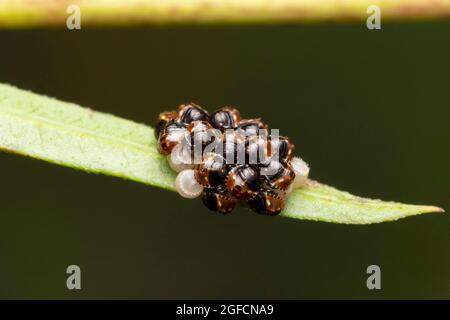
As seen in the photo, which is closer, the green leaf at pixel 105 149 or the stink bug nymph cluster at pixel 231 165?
the green leaf at pixel 105 149

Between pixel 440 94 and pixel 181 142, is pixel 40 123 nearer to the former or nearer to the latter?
pixel 181 142

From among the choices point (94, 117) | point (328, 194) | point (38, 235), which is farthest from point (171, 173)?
point (38, 235)

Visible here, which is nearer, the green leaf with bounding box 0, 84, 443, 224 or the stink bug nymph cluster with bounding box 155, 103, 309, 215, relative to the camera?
the green leaf with bounding box 0, 84, 443, 224

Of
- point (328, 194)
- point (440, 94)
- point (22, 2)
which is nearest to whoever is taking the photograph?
point (328, 194)
